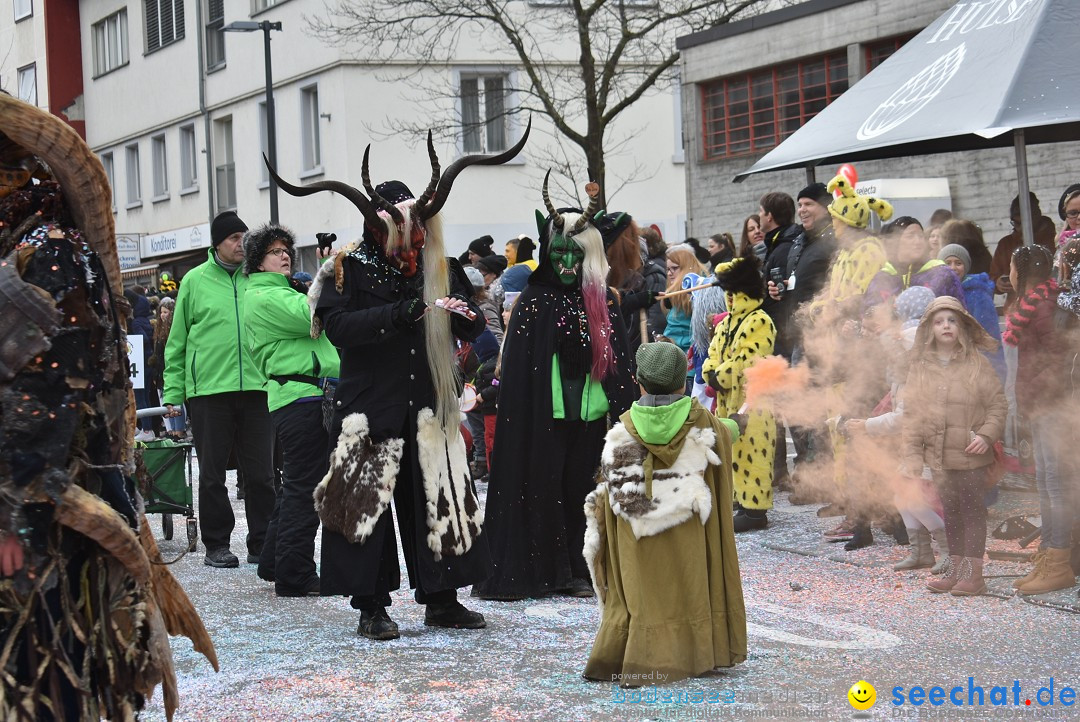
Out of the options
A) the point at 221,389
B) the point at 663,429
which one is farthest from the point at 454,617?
the point at 221,389

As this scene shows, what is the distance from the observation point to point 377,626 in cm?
630

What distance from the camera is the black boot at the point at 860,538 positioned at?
8.25m

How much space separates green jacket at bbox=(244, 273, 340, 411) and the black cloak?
1.08 m

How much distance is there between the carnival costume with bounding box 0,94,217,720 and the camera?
3.47m

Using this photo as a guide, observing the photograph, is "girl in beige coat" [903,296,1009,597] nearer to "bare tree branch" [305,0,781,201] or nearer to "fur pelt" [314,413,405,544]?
"fur pelt" [314,413,405,544]

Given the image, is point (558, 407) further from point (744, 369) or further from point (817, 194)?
point (817, 194)

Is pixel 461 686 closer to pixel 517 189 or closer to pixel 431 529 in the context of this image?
pixel 431 529

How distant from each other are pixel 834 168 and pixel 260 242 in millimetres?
11707

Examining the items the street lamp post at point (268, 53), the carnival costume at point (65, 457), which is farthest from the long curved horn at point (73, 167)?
the street lamp post at point (268, 53)

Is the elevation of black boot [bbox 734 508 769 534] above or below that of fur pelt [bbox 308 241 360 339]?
below

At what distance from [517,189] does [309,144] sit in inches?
180

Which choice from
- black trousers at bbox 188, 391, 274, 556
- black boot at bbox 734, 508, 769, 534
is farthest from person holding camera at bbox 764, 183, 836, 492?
black trousers at bbox 188, 391, 274, 556

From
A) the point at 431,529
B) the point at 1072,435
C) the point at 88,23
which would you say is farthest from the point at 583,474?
the point at 88,23

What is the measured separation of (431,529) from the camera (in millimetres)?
6305
